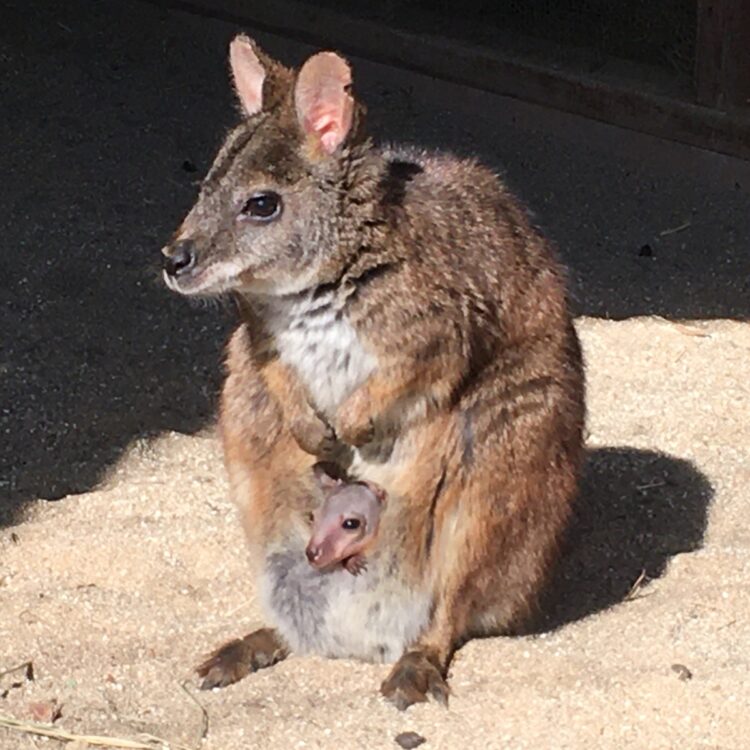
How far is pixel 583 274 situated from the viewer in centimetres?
641

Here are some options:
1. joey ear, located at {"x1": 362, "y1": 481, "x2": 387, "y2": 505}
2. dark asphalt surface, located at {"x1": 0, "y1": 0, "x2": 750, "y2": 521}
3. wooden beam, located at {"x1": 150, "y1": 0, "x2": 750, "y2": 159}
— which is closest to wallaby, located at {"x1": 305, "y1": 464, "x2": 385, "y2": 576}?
joey ear, located at {"x1": 362, "y1": 481, "x2": 387, "y2": 505}

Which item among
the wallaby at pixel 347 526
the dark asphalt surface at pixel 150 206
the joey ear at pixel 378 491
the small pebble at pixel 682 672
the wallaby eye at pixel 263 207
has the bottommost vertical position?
the dark asphalt surface at pixel 150 206

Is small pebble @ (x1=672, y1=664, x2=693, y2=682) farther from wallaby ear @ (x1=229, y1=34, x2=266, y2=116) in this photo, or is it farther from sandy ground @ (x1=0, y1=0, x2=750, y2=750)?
wallaby ear @ (x1=229, y1=34, x2=266, y2=116)

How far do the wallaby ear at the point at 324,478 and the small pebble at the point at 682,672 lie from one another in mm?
858

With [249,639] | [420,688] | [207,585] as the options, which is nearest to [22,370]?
[207,585]

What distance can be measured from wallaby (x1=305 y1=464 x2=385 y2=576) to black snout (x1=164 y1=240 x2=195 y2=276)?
2.03ft

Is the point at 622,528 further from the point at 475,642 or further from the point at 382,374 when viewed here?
the point at 382,374

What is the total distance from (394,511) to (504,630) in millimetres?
447

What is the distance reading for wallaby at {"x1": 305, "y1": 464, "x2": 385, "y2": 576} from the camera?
Result: 3973 millimetres

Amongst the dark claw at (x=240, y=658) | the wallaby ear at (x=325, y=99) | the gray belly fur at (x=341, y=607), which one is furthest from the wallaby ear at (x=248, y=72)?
the dark claw at (x=240, y=658)

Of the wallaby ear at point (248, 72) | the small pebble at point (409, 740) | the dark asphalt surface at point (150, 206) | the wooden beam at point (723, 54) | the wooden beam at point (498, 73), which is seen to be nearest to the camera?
the small pebble at point (409, 740)

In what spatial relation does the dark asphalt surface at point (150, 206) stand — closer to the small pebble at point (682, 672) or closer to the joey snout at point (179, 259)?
the joey snout at point (179, 259)

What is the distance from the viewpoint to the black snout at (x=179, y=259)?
384 cm

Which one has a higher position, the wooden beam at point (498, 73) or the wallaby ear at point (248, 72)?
the wallaby ear at point (248, 72)
